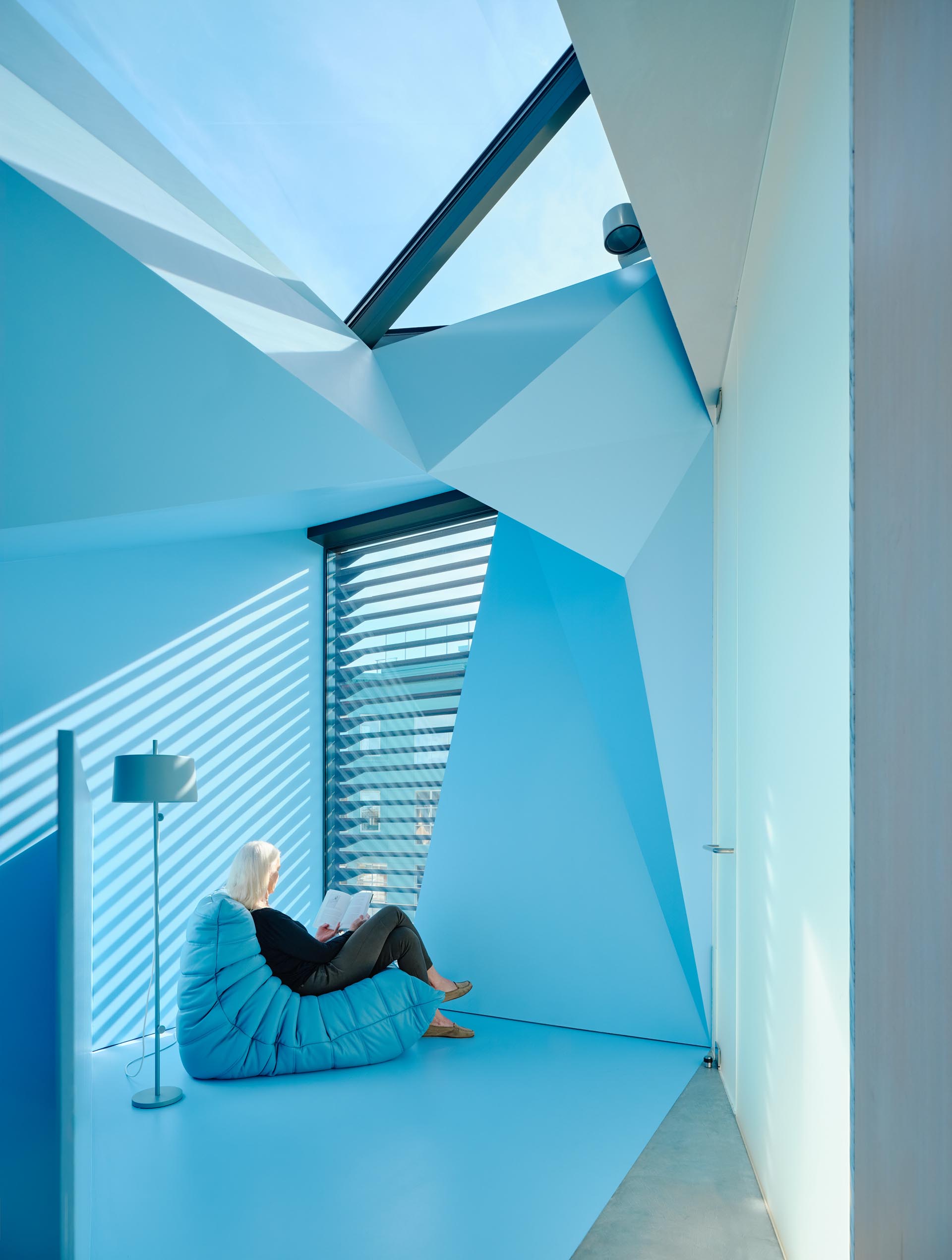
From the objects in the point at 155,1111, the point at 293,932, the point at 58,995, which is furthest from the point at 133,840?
the point at 58,995

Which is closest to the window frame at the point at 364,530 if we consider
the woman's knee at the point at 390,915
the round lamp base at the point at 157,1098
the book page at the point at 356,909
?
the book page at the point at 356,909

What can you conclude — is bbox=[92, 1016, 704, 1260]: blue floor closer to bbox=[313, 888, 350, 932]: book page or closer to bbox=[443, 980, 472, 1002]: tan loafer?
bbox=[443, 980, 472, 1002]: tan loafer

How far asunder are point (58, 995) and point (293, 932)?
289 cm

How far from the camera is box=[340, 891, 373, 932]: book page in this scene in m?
5.39

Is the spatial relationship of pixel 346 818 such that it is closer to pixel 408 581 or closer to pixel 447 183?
pixel 408 581

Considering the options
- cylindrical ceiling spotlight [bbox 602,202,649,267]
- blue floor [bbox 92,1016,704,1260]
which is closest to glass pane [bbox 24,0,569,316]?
cylindrical ceiling spotlight [bbox 602,202,649,267]

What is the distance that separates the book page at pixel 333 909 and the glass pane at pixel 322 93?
3.71 m

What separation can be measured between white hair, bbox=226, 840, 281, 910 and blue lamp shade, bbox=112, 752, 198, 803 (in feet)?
1.65

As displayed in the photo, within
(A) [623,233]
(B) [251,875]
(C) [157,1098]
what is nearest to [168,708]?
(B) [251,875]

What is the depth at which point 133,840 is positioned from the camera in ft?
16.8

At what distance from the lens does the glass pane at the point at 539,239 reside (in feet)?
13.3

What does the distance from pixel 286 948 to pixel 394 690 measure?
7.46ft

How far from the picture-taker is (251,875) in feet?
15.1

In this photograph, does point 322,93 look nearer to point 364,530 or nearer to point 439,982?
point 364,530
